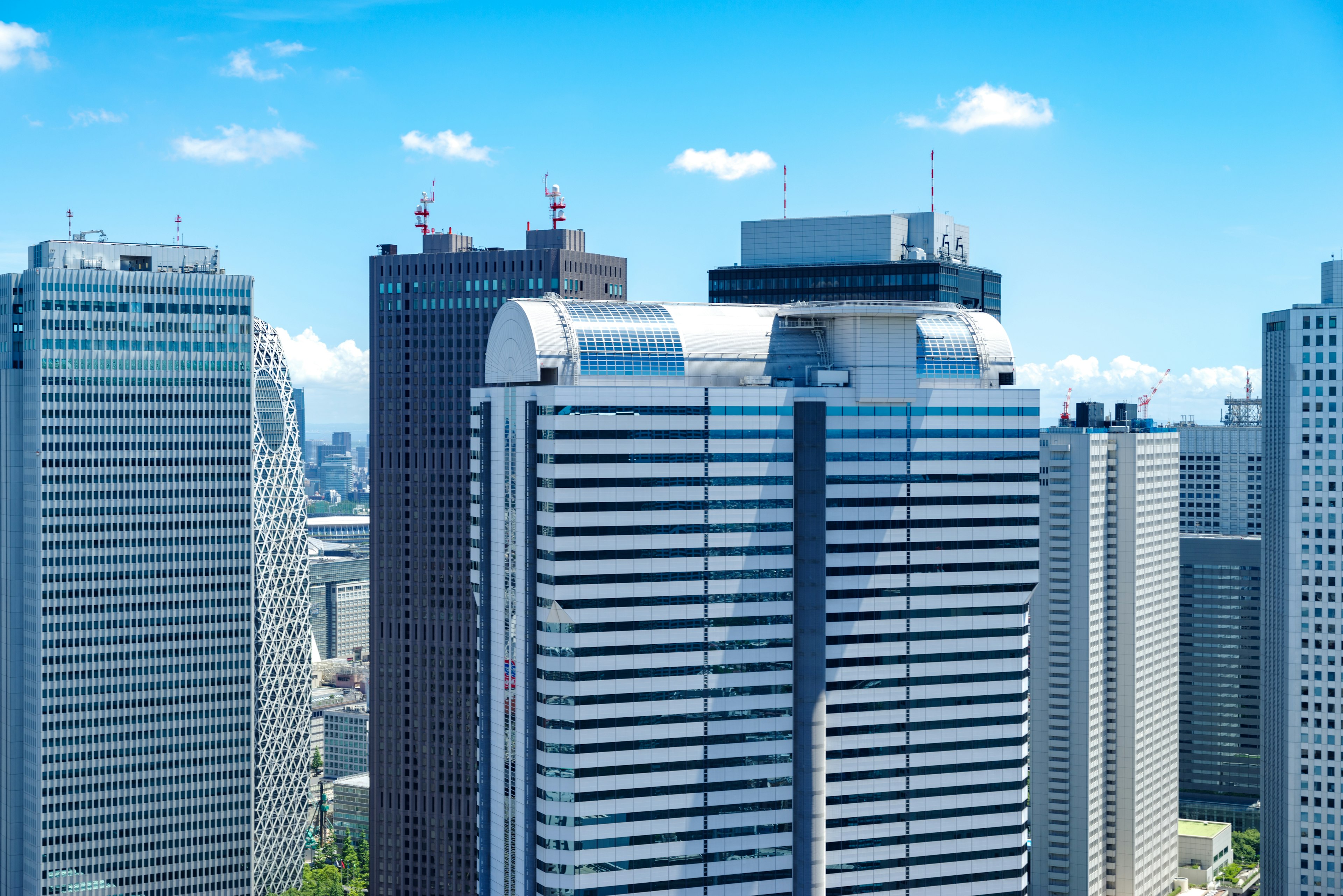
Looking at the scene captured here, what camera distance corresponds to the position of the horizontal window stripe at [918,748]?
634ft

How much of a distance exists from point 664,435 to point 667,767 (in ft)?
136

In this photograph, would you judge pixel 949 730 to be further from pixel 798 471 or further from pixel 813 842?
pixel 798 471

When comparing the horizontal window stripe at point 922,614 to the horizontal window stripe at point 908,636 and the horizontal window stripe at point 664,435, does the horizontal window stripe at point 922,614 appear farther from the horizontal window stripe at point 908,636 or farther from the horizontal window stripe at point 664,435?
the horizontal window stripe at point 664,435

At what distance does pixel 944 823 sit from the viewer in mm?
195875

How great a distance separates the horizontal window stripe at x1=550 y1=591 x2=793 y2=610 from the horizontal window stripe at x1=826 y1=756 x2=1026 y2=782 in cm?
2444

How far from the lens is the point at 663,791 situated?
183750mm

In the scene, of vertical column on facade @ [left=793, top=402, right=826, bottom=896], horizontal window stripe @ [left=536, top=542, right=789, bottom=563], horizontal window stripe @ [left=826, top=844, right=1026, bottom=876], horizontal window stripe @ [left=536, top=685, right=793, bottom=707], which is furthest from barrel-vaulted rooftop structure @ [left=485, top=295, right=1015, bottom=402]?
horizontal window stripe @ [left=826, top=844, right=1026, bottom=876]

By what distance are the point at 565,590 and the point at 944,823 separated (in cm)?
6097

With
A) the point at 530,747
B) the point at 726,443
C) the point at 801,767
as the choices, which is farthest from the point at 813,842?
the point at 726,443

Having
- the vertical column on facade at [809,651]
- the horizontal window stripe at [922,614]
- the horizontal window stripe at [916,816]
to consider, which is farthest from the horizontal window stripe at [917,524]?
the horizontal window stripe at [916,816]

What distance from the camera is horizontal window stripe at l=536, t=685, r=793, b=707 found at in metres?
180

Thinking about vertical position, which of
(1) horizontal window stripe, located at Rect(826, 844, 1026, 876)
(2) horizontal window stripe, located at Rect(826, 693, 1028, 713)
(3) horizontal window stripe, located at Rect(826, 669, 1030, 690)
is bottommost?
(1) horizontal window stripe, located at Rect(826, 844, 1026, 876)

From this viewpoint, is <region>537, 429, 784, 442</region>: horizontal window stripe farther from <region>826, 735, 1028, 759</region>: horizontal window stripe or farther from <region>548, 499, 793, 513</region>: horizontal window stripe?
<region>826, 735, 1028, 759</region>: horizontal window stripe

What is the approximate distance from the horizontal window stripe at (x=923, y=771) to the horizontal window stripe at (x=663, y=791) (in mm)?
7922
